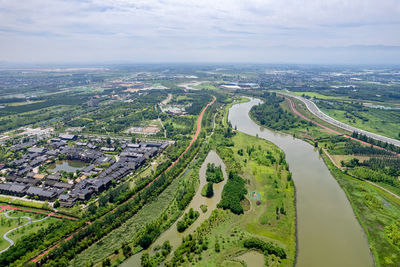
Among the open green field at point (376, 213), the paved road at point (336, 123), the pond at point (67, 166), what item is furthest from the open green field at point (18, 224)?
the paved road at point (336, 123)

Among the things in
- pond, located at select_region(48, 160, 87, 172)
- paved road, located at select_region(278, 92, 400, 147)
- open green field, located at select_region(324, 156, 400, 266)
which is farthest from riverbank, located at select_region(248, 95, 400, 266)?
pond, located at select_region(48, 160, 87, 172)

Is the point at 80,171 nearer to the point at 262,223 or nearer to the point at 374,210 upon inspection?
the point at 262,223

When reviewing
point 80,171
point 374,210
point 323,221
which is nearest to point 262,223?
point 323,221

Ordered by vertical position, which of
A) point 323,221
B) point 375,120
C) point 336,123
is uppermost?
point 375,120

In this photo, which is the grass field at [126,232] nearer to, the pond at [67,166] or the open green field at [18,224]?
the open green field at [18,224]

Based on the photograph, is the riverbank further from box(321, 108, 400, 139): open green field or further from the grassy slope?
box(321, 108, 400, 139): open green field

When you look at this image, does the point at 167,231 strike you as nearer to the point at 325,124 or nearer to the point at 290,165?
the point at 290,165
